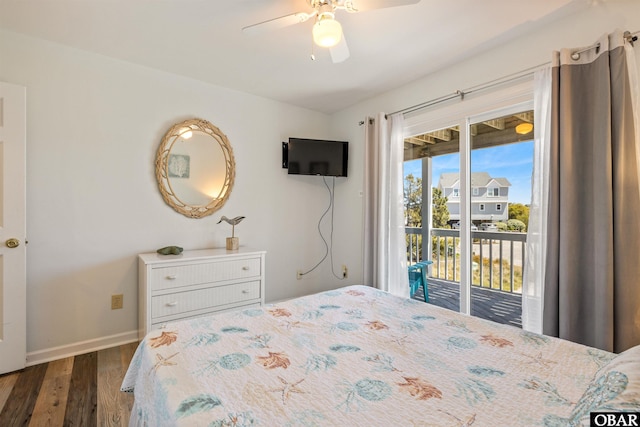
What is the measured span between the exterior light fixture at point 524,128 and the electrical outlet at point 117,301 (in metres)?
3.50

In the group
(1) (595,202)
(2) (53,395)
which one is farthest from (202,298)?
(1) (595,202)

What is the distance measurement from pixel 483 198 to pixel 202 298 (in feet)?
8.21

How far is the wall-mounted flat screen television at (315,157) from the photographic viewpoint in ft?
11.2

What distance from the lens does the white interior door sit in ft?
6.75

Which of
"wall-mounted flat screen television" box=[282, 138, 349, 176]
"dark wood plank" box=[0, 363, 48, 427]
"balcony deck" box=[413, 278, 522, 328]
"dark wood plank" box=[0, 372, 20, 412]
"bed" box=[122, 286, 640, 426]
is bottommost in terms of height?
"dark wood plank" box=[0, 363, 48, 427]

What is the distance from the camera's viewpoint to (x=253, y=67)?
267 cm

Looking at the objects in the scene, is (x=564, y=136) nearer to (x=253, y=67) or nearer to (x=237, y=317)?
(x=237, y=317)

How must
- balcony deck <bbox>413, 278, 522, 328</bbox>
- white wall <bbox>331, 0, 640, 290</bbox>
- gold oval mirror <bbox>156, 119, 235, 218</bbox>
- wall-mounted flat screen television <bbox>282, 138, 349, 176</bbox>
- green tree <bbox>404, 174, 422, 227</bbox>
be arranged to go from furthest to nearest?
1. wall-mounted flat screen television <bbox>282, 138, 349, 176</bbox>
2. green tree <bbox>404, 174, 422, 227</bbox>
3. gold oval mirror <bbox>156, 119, 235, 218</bbox>
4. balcony deck <bbox>413, 278, 522, 328</bbox>
5. white wall <bbox>331, 0, 640, 290</bbox>

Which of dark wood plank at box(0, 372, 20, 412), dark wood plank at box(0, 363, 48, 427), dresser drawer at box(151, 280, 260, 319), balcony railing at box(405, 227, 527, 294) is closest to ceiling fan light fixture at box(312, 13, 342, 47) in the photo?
balcony railing at box(405, 227, 527, 294)

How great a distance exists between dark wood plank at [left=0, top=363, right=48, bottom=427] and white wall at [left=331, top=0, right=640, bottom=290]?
9.01 feet

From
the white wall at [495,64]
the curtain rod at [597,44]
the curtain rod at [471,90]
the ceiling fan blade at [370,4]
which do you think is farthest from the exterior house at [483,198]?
the ceiling fan blade at [370,4]

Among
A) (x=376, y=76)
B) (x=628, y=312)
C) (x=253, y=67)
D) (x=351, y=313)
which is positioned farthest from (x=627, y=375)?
(x=253, y=67)

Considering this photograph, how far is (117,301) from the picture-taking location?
2598 millimetres

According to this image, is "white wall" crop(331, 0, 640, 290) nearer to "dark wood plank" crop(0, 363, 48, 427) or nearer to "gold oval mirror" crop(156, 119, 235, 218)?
"gold oval mirror" crop(156, 119, 235, 218)
